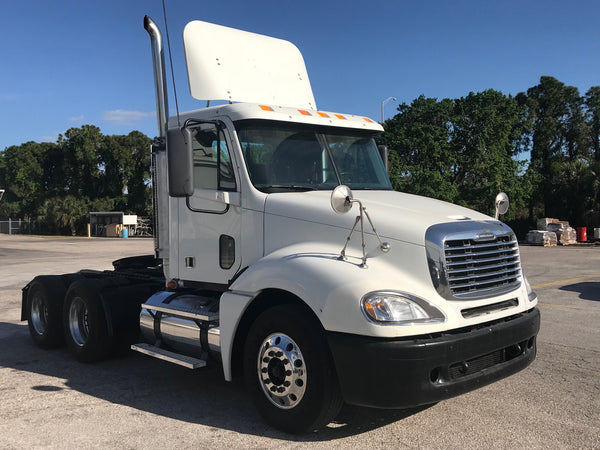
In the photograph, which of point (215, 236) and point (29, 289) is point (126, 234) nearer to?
point (29, 289)

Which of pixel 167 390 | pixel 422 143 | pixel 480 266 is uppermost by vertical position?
pixel 422 143

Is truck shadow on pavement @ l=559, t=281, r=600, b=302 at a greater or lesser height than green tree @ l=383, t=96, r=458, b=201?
lesser

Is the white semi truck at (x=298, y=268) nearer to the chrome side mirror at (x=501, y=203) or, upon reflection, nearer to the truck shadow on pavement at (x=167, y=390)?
the truck shadow on pavement at (x=167, y=390)

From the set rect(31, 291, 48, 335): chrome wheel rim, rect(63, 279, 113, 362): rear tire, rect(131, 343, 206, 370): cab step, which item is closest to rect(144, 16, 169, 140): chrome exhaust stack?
rect(63, 279, 113, 362): rear tire

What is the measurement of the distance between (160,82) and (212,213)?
74.0 inches

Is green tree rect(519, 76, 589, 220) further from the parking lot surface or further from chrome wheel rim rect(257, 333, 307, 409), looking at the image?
chrome wheel rim rect(257, 333, 307, 409)

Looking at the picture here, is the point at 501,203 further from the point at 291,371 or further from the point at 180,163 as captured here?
Answer: the point at 180,163

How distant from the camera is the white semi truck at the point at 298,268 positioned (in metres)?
3.85

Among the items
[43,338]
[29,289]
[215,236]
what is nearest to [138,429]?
[215,236]

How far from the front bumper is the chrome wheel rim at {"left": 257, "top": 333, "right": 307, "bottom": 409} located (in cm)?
38

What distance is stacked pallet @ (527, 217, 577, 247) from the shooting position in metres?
32.8

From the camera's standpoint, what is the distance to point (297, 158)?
16.6 ft

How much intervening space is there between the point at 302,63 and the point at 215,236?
256cm

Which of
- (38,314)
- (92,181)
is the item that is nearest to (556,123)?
(92,181)
